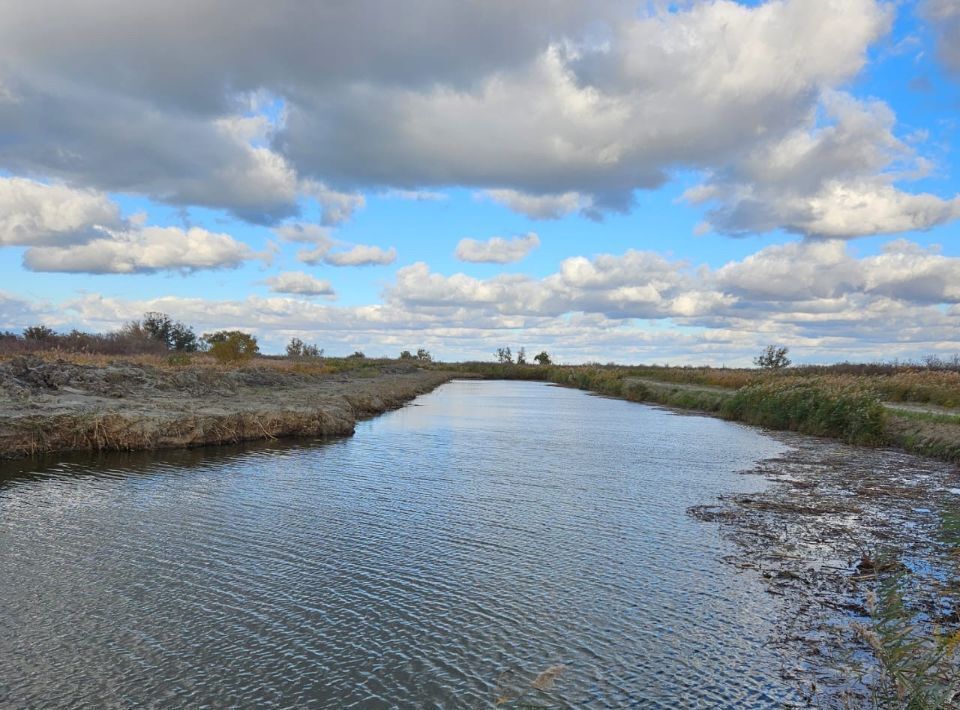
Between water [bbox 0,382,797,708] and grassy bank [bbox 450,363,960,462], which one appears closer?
water [bbox 0,382,797,708]

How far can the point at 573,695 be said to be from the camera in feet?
19.4

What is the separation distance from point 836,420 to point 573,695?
2739 cm

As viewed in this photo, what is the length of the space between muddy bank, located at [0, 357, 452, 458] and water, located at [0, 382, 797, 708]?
1642 mm

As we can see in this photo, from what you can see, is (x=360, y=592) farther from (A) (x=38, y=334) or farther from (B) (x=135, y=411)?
(A) (x=38, y=334)

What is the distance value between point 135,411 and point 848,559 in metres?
18.3

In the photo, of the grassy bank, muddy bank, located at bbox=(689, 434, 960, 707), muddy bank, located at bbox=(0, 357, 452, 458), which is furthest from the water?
the grassy bank

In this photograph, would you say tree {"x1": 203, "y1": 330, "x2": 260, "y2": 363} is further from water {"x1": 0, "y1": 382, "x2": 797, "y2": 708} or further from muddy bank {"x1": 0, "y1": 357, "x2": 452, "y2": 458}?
water {"x1": 0, "y1": 382, "x2": 797, "y2": 708}

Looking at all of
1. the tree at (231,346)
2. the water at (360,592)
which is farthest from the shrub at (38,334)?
the water at (360,592)

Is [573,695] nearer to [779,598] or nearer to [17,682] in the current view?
[779,598]

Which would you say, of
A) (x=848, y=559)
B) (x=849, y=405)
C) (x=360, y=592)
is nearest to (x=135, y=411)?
(x=360, y=592)

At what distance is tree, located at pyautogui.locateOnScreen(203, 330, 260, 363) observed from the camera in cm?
4738

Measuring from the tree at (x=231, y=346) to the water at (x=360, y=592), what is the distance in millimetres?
32745

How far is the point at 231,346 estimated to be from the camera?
47.8m

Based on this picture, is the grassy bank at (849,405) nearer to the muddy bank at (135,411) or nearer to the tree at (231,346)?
the muddy bank at (135,411)
